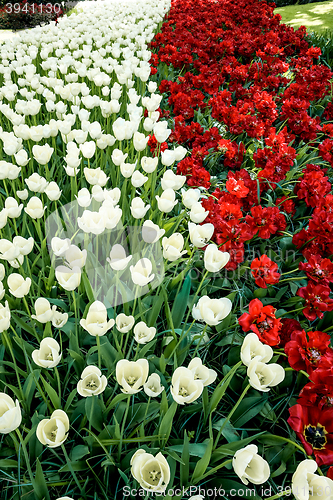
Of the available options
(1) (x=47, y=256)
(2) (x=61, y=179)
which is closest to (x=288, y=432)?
(1) (x=47, y=256)

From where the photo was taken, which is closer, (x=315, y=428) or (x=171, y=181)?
(x=315, y=428)

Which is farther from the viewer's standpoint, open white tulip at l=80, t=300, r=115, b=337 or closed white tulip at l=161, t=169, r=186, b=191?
closed white tulip at l=161, t=169, r=186, b=191

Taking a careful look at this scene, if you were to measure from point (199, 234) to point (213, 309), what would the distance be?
0.38m

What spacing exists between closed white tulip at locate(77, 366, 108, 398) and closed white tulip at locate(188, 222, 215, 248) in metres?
0.67

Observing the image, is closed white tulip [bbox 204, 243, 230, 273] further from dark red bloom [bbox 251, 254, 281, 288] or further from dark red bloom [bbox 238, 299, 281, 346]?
dark red bloom [bbox 251, 254, 281, 288]

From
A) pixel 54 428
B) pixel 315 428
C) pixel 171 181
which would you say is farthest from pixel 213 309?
pixel 171 181

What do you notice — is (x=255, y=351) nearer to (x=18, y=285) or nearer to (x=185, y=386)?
(x=185, y=386)

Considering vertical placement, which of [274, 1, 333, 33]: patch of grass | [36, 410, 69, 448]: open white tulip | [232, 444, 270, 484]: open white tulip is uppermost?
[274, 1, 333, 33]: patch of grass

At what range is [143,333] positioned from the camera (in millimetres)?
1197

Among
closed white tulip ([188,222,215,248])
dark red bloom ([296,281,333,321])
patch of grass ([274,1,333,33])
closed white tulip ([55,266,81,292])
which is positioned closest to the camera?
closed white tulip ([55,266,81,292])

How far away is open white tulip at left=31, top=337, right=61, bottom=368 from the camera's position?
40.6 inches

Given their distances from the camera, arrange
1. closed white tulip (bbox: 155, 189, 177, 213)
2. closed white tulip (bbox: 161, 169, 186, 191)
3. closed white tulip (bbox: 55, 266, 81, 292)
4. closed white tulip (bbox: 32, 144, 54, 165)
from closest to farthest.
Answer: closed white tulip (bbox: 55, 266, 81, 292), closed white tulip (bbox: 155, 189, 177, 213), closed white tulip (bbox: 161, 169, 186, 191), closed white tulip (bbox: 32, 144, 54, 165)

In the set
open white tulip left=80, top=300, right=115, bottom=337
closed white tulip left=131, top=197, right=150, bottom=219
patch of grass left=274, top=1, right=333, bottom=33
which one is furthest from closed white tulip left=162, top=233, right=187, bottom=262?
patch of grass left=274, top=1, right=333, bottom=33

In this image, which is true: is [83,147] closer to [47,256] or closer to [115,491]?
[47,256]
